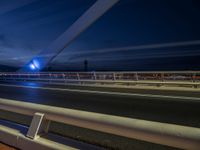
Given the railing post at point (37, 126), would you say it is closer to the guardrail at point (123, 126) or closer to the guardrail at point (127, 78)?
the guardrail at point (123, 126)

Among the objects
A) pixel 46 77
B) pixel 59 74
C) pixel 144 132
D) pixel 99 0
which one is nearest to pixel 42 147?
pixel 144 132

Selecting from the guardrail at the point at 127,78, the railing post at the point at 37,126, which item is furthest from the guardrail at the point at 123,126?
the guardrail at the point at 127,78

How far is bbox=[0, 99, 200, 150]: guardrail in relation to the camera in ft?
7.82

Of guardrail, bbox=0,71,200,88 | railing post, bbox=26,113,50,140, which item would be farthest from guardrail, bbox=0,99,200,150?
guardrail, bbox=0,71,200,88

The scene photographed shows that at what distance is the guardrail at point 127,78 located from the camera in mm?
15210

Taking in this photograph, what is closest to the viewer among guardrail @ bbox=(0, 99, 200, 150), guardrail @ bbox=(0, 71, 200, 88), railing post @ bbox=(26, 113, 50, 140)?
guardrail @ bbox=(0, 99, 200, 150)

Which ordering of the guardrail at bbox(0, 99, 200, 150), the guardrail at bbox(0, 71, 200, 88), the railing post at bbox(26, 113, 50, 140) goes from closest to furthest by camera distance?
1. the guardrail at bbox(0, 99, 200, 150)
2. the railing post at bbox(26, 113, 50, 140)
3. the guardrail at bbox(0, 71, 200, 88)

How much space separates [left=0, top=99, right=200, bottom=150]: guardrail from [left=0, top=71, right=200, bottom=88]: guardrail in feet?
39.3

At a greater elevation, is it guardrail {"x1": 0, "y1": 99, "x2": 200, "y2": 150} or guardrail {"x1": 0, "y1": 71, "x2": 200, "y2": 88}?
guardrail {"x1": 0, "y1": 71, "x2": 200, "y2": 88}

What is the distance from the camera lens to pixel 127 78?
60.5ft

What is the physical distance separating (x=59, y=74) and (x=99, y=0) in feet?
A: 37.9

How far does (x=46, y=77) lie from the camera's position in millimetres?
25109

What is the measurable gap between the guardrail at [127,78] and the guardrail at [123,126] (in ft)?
39.3

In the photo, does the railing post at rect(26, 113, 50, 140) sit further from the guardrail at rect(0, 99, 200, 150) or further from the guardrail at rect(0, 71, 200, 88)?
the guardrail at rect(0, 71, 200, 88)
